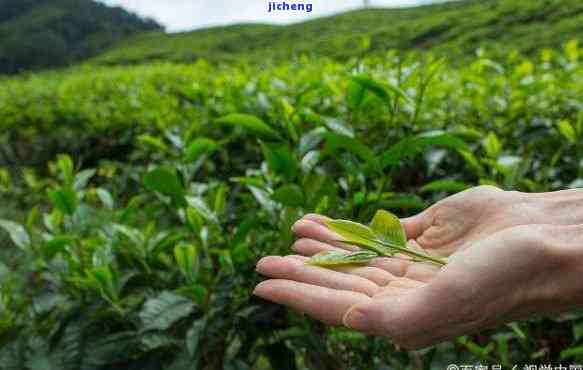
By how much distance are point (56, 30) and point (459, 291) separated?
24174 millimetres

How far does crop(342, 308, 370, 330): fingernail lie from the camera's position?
97 cm

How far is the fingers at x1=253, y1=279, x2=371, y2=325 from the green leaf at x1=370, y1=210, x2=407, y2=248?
15cm

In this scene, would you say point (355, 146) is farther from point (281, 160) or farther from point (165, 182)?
point (165, 182)

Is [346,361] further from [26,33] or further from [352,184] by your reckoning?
[26,33]

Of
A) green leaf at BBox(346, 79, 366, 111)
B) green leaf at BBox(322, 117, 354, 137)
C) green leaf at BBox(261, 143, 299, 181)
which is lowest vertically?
green leaf at BBox(261, 143, 299, 181)

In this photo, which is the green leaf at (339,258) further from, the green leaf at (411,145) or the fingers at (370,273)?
the green leaf at (411,145)

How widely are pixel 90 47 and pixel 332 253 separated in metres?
23.5

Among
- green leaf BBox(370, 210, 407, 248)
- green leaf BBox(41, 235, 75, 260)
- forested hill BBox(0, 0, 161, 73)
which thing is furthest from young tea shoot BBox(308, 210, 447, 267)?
forested hill BBox(0, 0, 161, 73)

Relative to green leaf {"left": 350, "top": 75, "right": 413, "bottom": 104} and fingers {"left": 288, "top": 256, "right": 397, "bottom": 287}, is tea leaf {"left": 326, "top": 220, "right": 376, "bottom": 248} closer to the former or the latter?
fingers {"left": 288, "top": 256, "right": 397, "bottom": 287}

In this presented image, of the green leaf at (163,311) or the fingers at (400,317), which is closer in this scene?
the fingers at (400,317)

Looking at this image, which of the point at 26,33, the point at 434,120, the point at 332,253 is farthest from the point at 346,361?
the point at 26,33

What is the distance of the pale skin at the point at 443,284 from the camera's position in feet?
3.14

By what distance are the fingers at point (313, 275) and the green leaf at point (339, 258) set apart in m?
0.02

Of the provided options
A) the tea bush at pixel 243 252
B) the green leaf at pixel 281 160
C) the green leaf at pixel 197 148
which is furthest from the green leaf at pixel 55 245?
the green leaf at pixel 281 160
